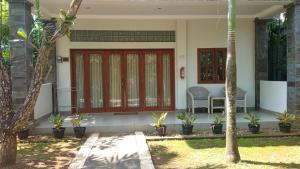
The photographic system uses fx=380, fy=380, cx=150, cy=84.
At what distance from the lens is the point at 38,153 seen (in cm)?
831

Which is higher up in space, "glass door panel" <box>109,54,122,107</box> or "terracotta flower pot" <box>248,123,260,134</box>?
"glass door panel" <box>109,54,122,107</box>

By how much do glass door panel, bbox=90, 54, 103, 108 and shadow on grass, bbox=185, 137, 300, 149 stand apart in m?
5.16

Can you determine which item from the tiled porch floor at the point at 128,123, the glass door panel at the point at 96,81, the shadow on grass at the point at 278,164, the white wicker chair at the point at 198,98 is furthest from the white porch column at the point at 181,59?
the shadow on grass at the point at 278,164

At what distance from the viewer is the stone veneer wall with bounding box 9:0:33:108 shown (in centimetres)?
984

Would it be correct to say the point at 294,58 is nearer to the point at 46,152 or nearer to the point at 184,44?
the point at 184,44

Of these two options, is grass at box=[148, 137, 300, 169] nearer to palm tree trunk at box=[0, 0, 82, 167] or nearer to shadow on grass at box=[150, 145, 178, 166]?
shadow on grass at box=[150, 145, 178, 166]

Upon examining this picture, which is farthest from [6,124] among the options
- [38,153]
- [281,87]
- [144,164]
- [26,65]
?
[281,87]

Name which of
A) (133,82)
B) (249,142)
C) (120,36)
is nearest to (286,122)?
(249,142)

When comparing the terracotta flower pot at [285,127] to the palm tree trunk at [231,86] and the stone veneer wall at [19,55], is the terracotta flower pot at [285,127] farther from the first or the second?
the stone veneer wall at [19,55]

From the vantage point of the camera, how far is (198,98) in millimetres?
13133

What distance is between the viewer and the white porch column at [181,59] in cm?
1350

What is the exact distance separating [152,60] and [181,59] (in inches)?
41.7

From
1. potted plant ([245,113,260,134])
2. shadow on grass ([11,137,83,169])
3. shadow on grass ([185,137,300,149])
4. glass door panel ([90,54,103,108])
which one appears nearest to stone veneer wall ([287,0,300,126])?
potted plant ([245,113,260,134])

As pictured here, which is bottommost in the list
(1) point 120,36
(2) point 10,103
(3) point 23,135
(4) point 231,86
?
(3) point 23,135
